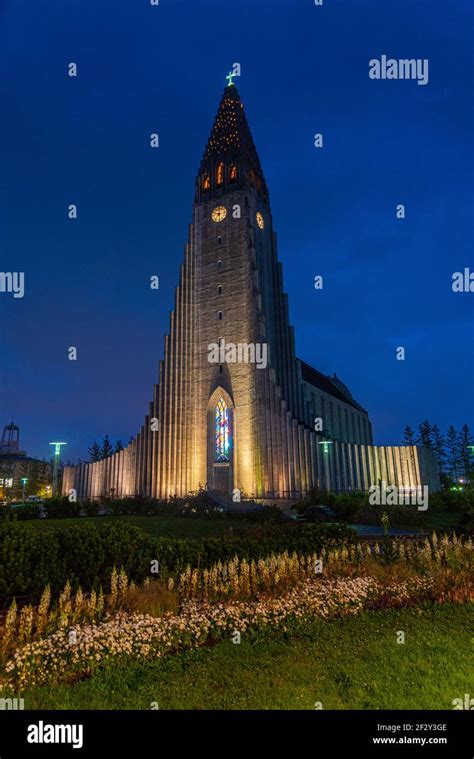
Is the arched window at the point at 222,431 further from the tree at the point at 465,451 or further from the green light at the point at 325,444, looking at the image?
the tree at the point at 465,451

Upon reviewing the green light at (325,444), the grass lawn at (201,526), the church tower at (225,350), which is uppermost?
the church tower at (225,350)

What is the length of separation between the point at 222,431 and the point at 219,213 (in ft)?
84.0

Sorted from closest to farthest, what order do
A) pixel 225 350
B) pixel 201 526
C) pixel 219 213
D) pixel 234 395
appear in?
pixel 201 526
pixel 234 395
pixel 225 350
pixel 219 213

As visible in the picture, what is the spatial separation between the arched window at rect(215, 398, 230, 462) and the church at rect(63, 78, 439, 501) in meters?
0.13

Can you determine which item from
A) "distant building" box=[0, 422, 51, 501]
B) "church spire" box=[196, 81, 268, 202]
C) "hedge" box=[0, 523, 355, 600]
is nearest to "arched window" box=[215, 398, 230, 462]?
"church spire" box=[196, 81, 268, 202]

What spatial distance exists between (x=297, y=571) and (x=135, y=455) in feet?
142

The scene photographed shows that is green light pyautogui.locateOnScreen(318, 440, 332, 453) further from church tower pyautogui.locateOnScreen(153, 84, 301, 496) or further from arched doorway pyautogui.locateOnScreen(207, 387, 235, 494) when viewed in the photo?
arched doorway pyautogui.locateOnScreen(207, 387, 235, 494)

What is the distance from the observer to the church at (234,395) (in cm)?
4481

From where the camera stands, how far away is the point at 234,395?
4938 centimetres

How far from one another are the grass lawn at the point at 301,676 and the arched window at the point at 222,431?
135 feet
